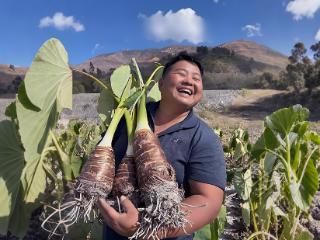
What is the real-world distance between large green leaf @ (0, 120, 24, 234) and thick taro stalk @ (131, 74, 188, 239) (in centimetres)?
80

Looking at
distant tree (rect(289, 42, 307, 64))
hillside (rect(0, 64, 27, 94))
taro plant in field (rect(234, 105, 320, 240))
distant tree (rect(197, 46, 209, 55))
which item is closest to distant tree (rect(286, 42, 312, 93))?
distant tree (rect(289, 42, 307, 64))

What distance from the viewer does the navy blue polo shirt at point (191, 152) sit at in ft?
4.75

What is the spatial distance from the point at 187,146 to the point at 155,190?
245 millimetres

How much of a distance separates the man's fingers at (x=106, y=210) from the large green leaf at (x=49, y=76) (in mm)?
409

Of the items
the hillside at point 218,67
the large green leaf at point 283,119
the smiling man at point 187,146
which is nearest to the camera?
the smiling man at point 187,146

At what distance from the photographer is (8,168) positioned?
2021 mm

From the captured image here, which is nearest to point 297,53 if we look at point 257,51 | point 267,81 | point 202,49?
point 267,81

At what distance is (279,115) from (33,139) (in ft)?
5.25

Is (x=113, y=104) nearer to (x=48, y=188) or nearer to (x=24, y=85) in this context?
(x=24, y=85)

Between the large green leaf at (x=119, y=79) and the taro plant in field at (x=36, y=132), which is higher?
the large green leaf at (x=119, y=79)

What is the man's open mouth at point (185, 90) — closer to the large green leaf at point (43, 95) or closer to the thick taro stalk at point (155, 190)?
the thick taro stalk at point (155, 190)

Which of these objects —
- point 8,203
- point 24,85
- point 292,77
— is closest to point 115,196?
point 24,85

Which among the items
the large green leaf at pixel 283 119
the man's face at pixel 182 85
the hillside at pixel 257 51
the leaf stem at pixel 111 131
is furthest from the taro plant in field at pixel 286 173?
the hillside at pixel 257 51

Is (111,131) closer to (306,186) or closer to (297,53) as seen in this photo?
(306,186)
